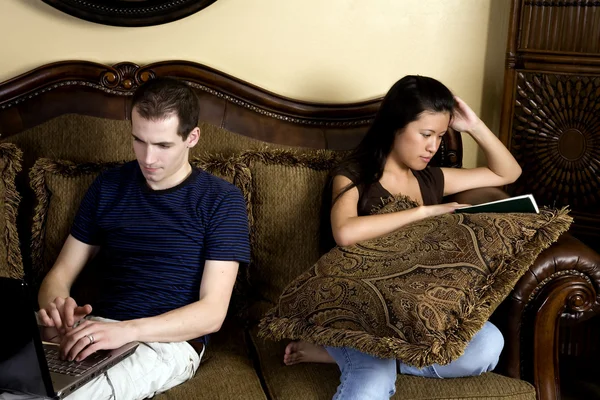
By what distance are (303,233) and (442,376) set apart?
1.96 feet

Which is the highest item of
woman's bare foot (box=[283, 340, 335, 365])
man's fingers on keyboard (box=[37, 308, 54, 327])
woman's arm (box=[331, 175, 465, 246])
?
woman's arm (box=[331, 175, 465, 246])

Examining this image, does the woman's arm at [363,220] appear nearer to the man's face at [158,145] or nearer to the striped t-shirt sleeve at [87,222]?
the man's face at [158,145]

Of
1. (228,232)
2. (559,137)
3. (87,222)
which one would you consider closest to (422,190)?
(559,137)

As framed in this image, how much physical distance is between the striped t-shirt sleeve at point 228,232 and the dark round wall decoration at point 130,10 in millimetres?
744

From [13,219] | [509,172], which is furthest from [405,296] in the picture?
[13,219]

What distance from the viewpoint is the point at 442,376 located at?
181cm

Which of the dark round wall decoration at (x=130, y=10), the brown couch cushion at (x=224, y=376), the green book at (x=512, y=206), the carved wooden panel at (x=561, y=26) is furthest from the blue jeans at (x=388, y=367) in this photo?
the dark round wall decoration at (x=130, y=10)

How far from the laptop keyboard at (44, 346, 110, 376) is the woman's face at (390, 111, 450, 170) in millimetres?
995

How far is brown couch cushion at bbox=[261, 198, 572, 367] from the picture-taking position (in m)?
1.65

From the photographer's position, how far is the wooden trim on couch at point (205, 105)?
90.7 inches

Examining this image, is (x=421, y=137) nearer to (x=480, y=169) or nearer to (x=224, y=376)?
(x=480, y=169)

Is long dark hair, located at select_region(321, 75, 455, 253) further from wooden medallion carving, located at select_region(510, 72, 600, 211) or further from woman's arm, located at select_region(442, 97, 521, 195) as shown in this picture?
wooden medallion carving, located at select_region(510, 72, 600, 211)

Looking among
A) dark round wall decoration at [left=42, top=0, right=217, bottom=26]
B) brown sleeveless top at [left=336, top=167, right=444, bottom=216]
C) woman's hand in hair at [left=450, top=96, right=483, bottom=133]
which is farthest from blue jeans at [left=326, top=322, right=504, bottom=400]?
dark round wall decoration at [left=42, top=0, right=217, bottom=26]

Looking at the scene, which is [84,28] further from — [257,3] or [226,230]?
[226,230]
